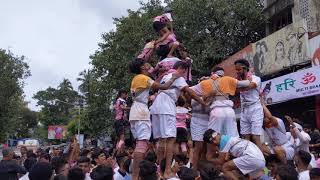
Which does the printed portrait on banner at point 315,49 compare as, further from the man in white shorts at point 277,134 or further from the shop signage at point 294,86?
the man in white shorts at point 277,134

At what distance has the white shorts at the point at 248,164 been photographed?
7145 mm

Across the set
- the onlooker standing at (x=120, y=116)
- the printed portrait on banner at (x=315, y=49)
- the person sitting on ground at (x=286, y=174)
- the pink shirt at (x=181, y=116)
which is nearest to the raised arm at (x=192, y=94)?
the pink shirt at (x=181, y=116)

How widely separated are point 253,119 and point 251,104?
0.27 meters

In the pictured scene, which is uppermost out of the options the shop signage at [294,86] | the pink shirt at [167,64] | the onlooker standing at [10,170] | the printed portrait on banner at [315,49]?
the printed portrait on banner at [315,49]

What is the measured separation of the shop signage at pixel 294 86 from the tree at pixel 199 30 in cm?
737

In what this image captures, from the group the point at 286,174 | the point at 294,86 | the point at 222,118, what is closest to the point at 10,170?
→ the point at 222,118

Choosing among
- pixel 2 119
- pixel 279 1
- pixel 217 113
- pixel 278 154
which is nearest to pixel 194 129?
pixel 217 113

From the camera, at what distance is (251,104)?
8.71m

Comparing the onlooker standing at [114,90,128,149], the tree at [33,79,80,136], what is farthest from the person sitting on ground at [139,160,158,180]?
the tree at [33,79,80,136]

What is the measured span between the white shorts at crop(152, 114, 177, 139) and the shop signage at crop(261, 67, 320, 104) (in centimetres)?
740

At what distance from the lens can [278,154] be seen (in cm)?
862

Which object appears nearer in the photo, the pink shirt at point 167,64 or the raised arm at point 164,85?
the raised arm at point 164,85

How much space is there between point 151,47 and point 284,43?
11.5 m

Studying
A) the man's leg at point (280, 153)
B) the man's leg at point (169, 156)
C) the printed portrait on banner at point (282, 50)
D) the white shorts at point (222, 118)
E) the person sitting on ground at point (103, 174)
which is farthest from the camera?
the printed portrait on banner at point (282, 50)
